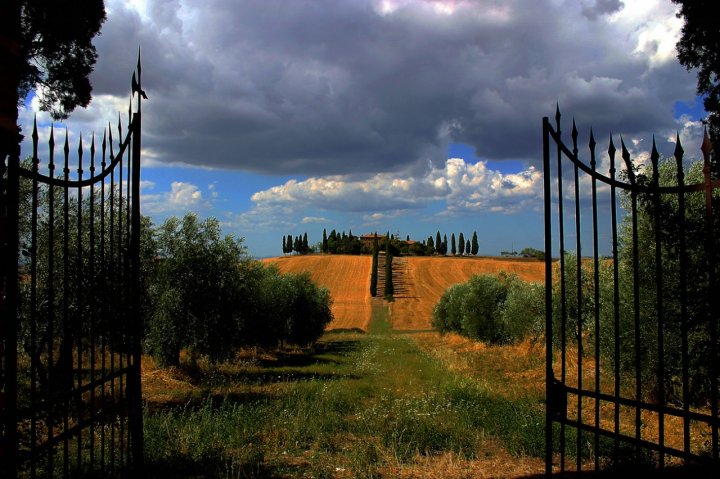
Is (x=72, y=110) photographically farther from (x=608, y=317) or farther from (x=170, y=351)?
(x=608, y=317)

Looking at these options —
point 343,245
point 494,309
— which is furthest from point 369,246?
point 494,309

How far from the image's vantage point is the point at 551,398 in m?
4.50

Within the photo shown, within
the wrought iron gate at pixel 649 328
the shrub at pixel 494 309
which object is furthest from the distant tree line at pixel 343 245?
the wrought iron gate at pixel 649 328

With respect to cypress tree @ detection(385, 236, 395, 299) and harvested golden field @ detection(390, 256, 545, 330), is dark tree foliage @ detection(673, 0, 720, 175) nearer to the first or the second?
harvested golden field @ detection(390, 256, 545, 330)

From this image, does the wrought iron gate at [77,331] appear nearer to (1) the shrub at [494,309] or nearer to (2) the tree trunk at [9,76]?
(2) the tree trunk at [9,76]

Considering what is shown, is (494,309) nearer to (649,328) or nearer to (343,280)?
(649,328)

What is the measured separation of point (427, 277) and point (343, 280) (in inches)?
624

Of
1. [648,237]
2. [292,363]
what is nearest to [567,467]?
[648,237]

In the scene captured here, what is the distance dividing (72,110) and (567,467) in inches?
487

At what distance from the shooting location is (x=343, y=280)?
8894 centimetres

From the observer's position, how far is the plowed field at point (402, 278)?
6950cm

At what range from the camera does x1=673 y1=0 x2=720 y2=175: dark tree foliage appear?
8.89 m

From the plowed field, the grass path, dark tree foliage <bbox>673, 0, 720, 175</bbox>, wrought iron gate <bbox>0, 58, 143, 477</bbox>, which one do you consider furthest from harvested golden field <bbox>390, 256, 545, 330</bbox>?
wrought iron gate <bbox>0, 58, 143, 477</bbox>

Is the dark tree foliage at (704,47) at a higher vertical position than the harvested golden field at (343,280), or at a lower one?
higher
